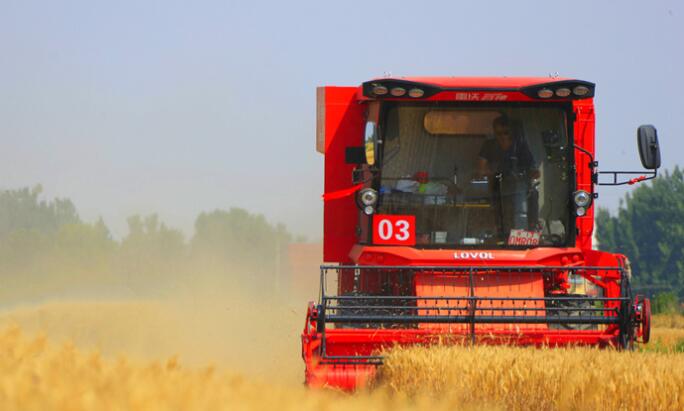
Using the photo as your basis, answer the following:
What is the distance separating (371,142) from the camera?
33.2ft

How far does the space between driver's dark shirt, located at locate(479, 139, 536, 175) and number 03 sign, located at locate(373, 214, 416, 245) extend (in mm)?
863

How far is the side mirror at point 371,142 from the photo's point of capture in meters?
10.0

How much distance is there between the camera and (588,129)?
10.5m

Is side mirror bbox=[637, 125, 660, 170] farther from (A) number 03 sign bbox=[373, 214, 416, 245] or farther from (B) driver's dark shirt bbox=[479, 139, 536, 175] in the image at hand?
(A) number 03 sign bbox=[373, 214, 416, 245]

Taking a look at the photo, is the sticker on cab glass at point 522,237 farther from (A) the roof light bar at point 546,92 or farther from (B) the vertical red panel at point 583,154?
(A) the roof light bar at point 546,92

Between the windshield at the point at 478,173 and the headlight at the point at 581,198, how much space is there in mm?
164

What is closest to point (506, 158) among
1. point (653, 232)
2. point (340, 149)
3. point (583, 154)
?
point (583, 154)

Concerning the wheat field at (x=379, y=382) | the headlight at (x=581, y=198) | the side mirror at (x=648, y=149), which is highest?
the side mirror at (x=648, y=149)

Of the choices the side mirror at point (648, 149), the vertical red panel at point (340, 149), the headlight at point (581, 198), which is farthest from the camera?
the vertical red panel at point (340, 149)

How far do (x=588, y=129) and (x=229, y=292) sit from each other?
8672 mm

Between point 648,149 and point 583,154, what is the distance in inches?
41.7

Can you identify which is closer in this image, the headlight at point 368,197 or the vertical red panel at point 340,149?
the headlight at point 368,197

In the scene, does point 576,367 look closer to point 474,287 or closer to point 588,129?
point 474,287

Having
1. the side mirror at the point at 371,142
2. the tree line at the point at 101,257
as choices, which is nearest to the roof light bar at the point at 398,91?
the side mirror at the point at 371,142
